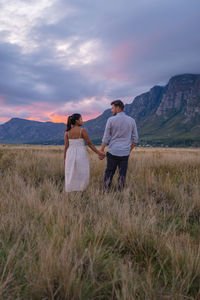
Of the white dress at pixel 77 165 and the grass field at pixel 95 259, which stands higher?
the white dress at pixel 77 165

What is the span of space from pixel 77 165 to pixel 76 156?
0.76 ft

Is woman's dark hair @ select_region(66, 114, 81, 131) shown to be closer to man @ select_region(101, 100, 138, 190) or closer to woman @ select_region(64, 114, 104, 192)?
woman @ select_region(64, 114, 104, 192)

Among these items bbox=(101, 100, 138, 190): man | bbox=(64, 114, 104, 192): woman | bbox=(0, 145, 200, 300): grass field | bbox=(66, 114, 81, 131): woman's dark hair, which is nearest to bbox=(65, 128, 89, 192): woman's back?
bbox=(64, 114, 104, 192): woman

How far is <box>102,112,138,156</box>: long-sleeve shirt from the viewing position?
16.8 feet

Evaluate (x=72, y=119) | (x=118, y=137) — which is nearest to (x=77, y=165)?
(x=72, y=119)

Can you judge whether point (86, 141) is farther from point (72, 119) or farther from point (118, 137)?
point (118, 137)

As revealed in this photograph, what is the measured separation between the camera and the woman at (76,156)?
199 inches

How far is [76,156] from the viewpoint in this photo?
518cm

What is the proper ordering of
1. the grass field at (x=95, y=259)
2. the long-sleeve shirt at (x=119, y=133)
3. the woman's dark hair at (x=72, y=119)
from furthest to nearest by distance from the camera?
the long-sleeve shirt at (x=119, y=133) < the woman's dark hair at (x=72, y=119) < the grass field at (x=95, y=259)

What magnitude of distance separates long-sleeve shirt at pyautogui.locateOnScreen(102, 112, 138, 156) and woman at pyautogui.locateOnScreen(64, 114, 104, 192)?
0.59 meters

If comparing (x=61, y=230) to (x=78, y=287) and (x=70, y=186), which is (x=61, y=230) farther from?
(x=70, y=186)

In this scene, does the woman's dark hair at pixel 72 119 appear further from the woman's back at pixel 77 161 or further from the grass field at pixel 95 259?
the grass field at pixel 95 259

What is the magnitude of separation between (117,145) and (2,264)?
375cm

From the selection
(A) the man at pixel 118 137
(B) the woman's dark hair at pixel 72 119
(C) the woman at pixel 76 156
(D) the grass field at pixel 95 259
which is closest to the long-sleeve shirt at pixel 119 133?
(A) the man at pixel 118 137
